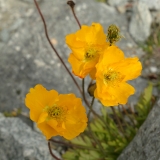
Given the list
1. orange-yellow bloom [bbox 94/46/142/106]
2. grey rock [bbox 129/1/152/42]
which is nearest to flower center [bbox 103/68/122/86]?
orange-yellow bloom [bbox 94/46/142/106]

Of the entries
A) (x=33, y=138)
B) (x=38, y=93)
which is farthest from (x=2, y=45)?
(x=38, y=93)

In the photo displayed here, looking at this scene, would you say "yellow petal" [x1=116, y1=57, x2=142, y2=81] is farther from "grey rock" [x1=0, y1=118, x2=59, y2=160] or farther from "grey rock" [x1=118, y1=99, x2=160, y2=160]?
"grey rock" [x1=0, y1=118, x2=59, y2=160]

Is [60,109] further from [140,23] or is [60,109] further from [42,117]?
[140,23]

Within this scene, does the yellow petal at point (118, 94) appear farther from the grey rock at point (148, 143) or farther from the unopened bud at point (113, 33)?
the grey rock at point (148, 143)

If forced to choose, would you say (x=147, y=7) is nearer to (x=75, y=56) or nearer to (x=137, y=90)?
(x=137, y=90)

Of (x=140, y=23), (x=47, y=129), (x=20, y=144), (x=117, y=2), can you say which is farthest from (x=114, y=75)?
(x=117, y=2)

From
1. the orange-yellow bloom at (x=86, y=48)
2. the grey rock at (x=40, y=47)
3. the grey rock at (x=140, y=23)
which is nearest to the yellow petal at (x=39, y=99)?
the orange-yellow bloom at (x=86, y=48)
